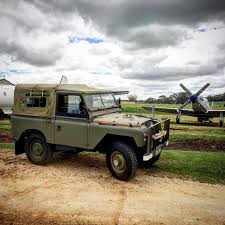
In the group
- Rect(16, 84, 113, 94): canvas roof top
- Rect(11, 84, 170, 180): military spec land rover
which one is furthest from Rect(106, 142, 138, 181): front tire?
Rect(16, 84, 113, 94): canvas roof top

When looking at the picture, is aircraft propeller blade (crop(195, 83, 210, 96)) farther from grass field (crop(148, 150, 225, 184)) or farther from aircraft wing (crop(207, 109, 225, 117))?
grass field (crop(148, 150, 225, 184))

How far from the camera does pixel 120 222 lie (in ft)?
16.2

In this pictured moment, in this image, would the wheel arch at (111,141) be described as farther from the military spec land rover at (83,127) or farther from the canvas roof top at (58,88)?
the canvas roof top at (58,88)

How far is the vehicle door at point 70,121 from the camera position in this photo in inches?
305

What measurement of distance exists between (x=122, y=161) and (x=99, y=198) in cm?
144

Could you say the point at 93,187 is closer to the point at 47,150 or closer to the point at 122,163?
the point at 122,163

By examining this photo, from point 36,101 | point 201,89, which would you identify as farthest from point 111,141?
point 201,89

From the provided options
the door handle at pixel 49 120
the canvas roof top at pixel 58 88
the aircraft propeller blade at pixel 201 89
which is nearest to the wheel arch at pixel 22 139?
the door handle at pixel 49 120

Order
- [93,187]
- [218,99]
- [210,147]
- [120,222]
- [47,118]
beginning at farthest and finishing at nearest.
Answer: [218,99] < [210,147] < [47,118] < [93,187] < [120,222]

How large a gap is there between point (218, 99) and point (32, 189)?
4926 inches

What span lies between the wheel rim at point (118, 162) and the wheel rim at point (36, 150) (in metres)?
2.61

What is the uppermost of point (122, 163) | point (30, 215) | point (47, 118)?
point (47, 118)

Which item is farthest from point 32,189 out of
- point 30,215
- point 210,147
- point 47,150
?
point 210,147

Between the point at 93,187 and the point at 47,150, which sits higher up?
the point at 47,150
